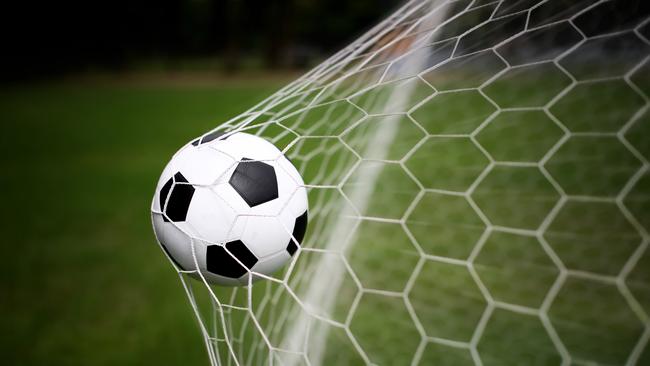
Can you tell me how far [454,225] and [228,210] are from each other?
1.70 m

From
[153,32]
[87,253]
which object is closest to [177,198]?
[87,253]

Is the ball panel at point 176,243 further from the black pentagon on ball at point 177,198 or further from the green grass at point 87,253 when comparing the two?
the green grass at point 87,253

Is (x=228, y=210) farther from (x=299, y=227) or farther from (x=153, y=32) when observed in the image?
(x=153, y=32)

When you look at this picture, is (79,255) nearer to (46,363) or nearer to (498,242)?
(46,363)

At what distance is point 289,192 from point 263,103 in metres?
0.37

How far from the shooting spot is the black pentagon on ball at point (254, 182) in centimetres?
118

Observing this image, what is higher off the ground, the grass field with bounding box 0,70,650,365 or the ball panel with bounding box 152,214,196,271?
the ball panel with bounding box 152,214,196,271

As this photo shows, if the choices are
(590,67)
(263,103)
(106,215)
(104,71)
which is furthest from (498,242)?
(104,71)

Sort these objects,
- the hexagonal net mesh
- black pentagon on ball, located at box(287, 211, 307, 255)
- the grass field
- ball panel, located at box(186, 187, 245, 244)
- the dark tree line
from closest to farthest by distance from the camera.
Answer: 1. ball panel, located at box(186, 187, 245, 244)
2. black pentagon on ball, located at box(287, 211, 307, 255)
3. the hexagonal net mesh
4. the grass field
5. the dark tree line

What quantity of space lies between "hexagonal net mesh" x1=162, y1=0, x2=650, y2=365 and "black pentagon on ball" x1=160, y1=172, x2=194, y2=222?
0.18 meters

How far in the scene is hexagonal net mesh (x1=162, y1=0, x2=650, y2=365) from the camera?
4.63ft

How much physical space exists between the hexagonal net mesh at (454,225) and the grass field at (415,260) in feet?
0.03

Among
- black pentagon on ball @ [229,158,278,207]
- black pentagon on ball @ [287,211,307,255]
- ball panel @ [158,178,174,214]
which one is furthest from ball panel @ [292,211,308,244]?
ball panel @ [158,178,174,214]

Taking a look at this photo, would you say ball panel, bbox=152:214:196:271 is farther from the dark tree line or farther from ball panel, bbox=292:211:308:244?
the dark tree line
